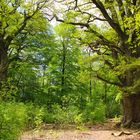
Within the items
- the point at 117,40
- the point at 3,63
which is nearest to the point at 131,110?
the point at 117,40

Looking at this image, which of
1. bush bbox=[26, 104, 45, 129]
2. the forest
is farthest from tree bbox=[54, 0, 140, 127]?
bush bbox=[26, 104, 45, 129]

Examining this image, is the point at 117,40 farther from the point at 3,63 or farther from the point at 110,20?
the point at 3,63

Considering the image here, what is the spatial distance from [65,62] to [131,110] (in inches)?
559

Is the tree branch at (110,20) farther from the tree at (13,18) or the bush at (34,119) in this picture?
the tree at (13,18)

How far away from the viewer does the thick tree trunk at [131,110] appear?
2498cm

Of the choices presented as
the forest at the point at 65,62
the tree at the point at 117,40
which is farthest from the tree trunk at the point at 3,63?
the tree at the point at 117,40

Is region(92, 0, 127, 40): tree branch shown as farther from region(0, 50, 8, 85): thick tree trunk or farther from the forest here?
region(0, 50, 8, 85): thick tree trunk

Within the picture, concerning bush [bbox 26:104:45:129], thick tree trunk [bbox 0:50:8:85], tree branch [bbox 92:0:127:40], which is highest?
tree branch [bbox 92:0:127:40]

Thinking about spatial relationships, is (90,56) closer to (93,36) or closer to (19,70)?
(93,36)

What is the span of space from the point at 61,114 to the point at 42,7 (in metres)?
16.4

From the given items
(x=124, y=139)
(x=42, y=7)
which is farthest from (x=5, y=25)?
(x=124, y=139)

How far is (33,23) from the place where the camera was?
32.7m

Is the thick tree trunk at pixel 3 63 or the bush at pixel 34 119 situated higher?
the thick tree trunk at pixel 3 63

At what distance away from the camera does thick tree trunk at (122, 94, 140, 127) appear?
983 inches
